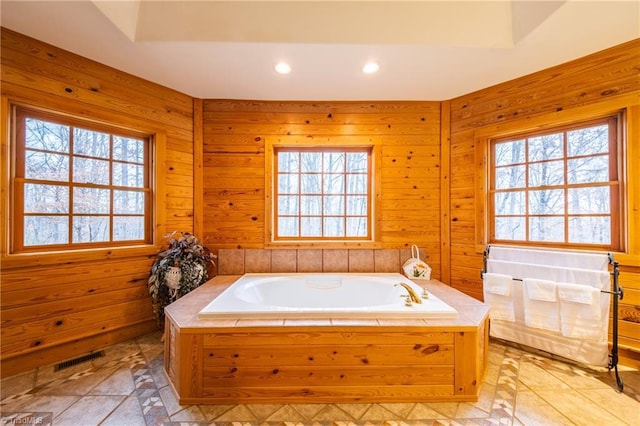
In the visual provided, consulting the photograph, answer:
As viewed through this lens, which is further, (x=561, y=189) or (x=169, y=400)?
(x=561, y=189)

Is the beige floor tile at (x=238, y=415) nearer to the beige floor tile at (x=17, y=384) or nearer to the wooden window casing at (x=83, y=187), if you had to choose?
the beige floor tile at (x=17, y=384)

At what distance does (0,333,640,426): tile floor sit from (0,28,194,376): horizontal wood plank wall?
0.81ft

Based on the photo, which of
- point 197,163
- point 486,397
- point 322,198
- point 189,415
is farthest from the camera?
point 322,198

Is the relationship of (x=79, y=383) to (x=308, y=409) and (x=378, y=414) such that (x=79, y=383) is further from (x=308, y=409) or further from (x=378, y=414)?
(x=378, y=414)

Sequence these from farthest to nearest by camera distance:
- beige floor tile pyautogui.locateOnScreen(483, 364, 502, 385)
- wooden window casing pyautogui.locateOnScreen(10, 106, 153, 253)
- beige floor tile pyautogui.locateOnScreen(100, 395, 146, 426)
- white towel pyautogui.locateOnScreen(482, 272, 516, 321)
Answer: white towel pyautogui.locateOnScreen(482, 272, 516, 321) → wooden window casing pyautogui.locateOnScreen(10, 106, 153, 253) → beige floor tile pyautogui.locateOnScreen(483, 364, 502, 385) → beige floor tile pyautogui.locateOnScreen(100, 395, 146, 426)

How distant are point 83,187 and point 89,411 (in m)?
1.52

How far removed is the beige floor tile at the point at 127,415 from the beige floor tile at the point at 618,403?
2.48 meters

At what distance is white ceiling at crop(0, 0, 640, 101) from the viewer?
1.48 metres

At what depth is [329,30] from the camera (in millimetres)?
1613

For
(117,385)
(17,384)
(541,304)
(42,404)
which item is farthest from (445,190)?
(17,384)

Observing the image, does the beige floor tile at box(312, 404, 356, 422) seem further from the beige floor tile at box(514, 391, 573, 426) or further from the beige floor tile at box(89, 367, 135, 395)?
the beige floor tile at box(89, 367, 135, 395)

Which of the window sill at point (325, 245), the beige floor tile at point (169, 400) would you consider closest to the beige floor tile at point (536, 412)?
the window sill at point (325, 245)

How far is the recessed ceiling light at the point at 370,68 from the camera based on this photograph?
1.85 meters

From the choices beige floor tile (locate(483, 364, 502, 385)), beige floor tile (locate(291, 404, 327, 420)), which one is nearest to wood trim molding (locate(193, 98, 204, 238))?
beige floor tile (locate(291, 404, 327, 420))
